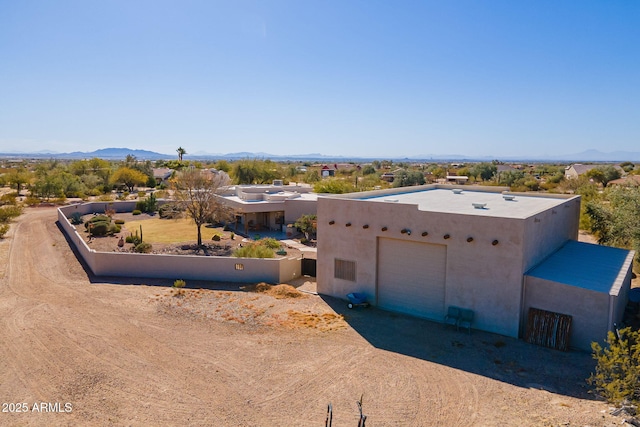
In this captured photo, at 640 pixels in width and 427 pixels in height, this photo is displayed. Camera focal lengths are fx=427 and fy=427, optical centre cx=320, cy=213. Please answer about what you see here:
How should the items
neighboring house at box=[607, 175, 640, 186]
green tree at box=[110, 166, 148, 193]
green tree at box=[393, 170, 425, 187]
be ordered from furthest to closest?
green tree at box=[393, 170, 425, 187]
green tree at box=[110, 166, 148, 193]
neighboring house at box=[607, 175, 640, 186]

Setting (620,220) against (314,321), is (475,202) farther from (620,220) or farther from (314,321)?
(314,321)

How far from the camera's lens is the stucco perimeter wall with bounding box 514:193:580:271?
15992mm

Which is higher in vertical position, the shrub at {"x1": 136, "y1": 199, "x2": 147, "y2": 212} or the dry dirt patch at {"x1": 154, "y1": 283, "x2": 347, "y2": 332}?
the shrub at {"x1": 136, "y1": 199, "x2": 147, "y2": 212}

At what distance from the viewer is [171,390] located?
1200 centimetres

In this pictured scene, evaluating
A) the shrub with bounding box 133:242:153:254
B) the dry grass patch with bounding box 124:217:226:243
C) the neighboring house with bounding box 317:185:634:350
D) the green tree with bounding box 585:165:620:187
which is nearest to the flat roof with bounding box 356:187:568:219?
the neighboring house with bounding box 317:185:634:350

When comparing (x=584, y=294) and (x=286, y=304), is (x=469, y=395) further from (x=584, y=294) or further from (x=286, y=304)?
(x=286, y=304)

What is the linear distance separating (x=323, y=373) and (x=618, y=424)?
24.2ft

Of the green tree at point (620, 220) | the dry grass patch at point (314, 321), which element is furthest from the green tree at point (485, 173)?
the dry grass patch at point (314, 321)

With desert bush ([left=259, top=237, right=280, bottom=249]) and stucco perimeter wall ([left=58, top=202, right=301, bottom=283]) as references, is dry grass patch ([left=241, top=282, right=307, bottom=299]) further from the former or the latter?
desert bush ([left=259, top=237, right=280, bottom=249])

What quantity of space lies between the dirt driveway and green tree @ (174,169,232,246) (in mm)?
14090

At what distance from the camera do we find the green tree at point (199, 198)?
33.5 meters

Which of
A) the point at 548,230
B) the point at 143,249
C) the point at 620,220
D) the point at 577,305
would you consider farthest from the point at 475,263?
the point at 143,249

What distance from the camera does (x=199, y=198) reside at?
1321 inches

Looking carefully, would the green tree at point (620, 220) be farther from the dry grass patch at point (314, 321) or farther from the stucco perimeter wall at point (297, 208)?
the stucco perimeter wall at point (297, 208)
